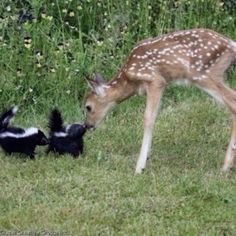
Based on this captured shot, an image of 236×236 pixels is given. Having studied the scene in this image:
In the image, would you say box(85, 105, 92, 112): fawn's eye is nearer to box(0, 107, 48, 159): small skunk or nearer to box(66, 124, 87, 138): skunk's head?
box(66, 124, 87, 138): skunk's head

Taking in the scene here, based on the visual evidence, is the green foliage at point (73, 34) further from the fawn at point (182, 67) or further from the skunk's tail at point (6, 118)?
the fawn at point (182, 67)

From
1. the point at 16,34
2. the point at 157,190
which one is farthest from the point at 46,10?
the point at 157,190

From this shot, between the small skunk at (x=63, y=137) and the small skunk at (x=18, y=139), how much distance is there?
88 millimetres

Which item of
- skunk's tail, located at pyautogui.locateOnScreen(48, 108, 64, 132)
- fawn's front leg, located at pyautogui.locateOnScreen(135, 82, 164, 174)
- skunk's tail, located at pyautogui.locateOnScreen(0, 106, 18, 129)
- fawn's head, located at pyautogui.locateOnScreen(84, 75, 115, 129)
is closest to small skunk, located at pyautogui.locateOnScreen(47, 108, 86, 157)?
skunk's tail, located at pyautogui.locateOnScreen(48, 108, 64, 132)

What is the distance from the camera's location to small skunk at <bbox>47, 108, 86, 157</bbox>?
8344mm

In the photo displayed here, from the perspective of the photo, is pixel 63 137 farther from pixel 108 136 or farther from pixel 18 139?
pixel 108 136

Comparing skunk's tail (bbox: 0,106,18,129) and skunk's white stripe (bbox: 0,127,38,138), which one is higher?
skunk's tail (bbox: 0,106,18,129)

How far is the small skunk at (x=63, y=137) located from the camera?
27.4ft

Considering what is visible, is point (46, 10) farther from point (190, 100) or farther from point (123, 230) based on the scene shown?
point (123, 230)

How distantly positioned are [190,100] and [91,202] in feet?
11.1

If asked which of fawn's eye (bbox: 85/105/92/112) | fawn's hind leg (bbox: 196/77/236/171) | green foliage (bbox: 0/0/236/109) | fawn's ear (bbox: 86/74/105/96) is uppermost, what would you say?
fawn's hind leg (bbox: 196/77/236/171)

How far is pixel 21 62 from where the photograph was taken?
33.8ft

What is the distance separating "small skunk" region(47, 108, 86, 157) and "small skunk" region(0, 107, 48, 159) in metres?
0.09

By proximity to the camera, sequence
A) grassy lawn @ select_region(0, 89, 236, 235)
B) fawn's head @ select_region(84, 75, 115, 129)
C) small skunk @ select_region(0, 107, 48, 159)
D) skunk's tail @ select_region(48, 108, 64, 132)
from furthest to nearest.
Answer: fawn's head @ select_region(84, 75, 115, 129) < skunk's tail @ select_region(48, 108, 64, 132) < small skunk @ select_region(0, 107, 48, 159) < grassy lawn @ select_region(0, 89, 236, 235)
